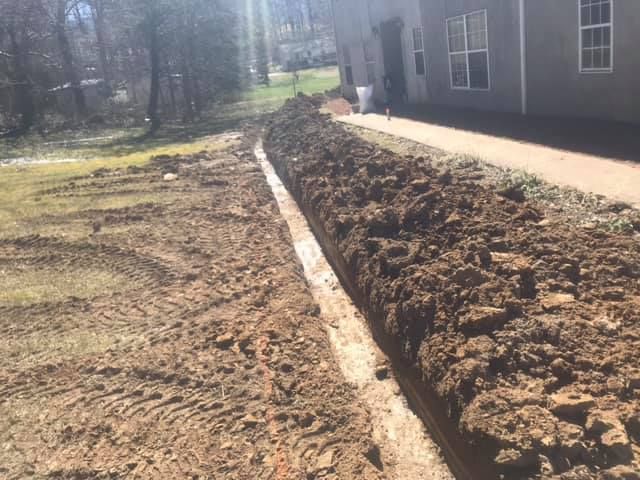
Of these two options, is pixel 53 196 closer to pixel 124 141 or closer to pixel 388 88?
pixel 124 141

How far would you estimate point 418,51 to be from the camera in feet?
64.7

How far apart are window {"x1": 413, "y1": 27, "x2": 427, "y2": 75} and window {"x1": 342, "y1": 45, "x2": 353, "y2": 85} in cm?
782

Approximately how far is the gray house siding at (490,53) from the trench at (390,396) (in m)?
8.36

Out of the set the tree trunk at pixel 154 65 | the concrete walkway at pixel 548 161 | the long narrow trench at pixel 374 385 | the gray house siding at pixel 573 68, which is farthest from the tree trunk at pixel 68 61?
the long narrow trench at pixel 374 385

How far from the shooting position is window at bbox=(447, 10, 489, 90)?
15.4 metres

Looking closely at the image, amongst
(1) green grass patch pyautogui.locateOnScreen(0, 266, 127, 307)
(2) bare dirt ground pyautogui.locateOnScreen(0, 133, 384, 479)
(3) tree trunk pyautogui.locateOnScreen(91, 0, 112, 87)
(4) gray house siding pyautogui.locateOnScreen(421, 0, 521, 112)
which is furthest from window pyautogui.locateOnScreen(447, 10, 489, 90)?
(3) tree trunk pyautogui.locateOnScreen(91, 0, 112, 87)

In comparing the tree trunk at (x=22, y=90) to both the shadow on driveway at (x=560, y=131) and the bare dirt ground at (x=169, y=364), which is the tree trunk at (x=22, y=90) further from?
the bare dirt ground at (x=169, y=364)

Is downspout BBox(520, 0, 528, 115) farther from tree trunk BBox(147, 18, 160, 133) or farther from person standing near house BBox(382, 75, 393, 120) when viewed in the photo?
tree trunk BBox(147, 18, 160, 133)

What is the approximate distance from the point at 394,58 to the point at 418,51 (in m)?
3.29

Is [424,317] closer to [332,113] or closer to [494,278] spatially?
[494,278]

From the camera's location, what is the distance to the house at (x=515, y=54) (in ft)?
35.6

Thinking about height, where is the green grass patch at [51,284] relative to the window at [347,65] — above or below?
below

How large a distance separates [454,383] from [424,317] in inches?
40.4

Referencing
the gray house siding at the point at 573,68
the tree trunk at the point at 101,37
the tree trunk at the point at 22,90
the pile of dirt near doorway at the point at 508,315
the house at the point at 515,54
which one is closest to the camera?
the pile of dirt near doorway at the point at 508,315
